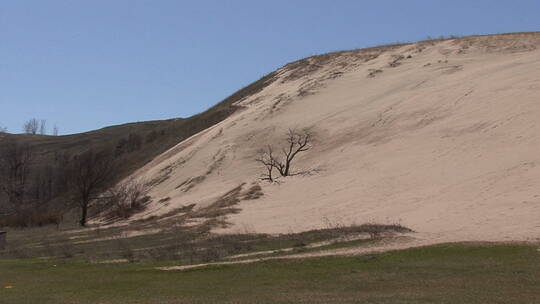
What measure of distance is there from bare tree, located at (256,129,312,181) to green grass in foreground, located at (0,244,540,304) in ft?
70.5

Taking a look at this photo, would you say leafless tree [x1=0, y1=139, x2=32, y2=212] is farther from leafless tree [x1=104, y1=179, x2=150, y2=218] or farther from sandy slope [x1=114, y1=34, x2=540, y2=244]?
sandy slope [x1=114, y1=34, x2=540, y2=244]

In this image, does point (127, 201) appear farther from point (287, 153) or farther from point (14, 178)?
point (14, 178)

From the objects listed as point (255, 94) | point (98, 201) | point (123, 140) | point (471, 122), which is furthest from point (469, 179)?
point (123, 140)

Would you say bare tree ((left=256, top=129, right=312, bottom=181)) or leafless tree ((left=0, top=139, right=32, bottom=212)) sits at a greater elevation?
leafless tree ((left=0, top=139, right=32, bottom=212))

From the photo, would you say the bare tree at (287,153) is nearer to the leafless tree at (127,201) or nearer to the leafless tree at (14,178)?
the leafless tree at (127,201)

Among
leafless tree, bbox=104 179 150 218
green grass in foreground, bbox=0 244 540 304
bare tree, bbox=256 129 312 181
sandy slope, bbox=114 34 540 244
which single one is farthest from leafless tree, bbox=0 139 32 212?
green grass in foreground, bbox=0 244 540 304

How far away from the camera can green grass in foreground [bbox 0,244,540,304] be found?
39.2 feet

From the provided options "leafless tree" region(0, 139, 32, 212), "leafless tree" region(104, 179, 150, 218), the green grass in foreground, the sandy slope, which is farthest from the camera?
"leafless tree" region(0, 139, 32, 212)

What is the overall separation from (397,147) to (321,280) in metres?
24.1

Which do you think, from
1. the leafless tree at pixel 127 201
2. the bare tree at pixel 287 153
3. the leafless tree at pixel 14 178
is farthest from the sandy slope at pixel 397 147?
the leafless tree at pixel 14 178

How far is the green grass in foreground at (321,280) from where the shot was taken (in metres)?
12.0

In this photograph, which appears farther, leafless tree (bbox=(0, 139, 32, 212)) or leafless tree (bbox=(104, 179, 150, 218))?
leafless tree (bbox=(0, 139, 32, 212))

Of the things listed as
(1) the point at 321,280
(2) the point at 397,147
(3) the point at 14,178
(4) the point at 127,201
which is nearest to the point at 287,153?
(2) the point at 397,147

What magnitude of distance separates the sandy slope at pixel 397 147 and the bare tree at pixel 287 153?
2.49 feet
